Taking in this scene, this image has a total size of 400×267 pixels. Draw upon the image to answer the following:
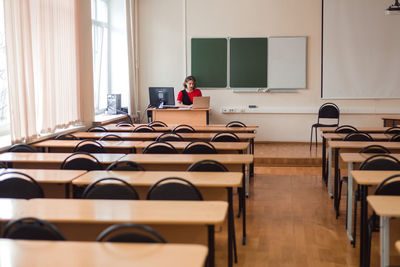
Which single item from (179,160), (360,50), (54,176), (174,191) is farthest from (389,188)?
(360,50)

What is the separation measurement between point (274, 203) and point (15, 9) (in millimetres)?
3887

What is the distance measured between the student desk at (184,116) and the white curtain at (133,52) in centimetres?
153

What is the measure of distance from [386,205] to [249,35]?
8068 mm

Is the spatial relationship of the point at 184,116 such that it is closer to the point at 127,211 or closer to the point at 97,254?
the point at 127,211

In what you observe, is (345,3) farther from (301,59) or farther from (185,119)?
(185,119)

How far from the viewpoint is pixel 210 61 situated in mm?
11047

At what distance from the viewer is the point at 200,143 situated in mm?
5898

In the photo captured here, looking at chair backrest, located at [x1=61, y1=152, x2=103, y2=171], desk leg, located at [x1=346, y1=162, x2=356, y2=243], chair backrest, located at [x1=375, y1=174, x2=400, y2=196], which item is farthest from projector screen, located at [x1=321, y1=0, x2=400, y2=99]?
chair backrest, located at [x1=375, y1=174, x2=400, y2=196]

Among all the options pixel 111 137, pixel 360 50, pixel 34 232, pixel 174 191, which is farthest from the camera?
pixel 360 50

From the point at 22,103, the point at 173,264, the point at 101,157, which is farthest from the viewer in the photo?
the point at 22,103

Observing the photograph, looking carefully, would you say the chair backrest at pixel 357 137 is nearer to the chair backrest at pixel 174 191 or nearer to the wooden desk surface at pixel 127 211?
the chair backrest at pixel 174 191

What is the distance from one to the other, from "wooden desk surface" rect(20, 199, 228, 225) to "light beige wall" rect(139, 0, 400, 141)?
7914mm

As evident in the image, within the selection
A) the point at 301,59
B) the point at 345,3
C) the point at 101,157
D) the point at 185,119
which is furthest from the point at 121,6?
the point at 101,157

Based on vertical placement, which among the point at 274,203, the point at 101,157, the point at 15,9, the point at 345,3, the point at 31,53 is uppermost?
the point at 345,3
